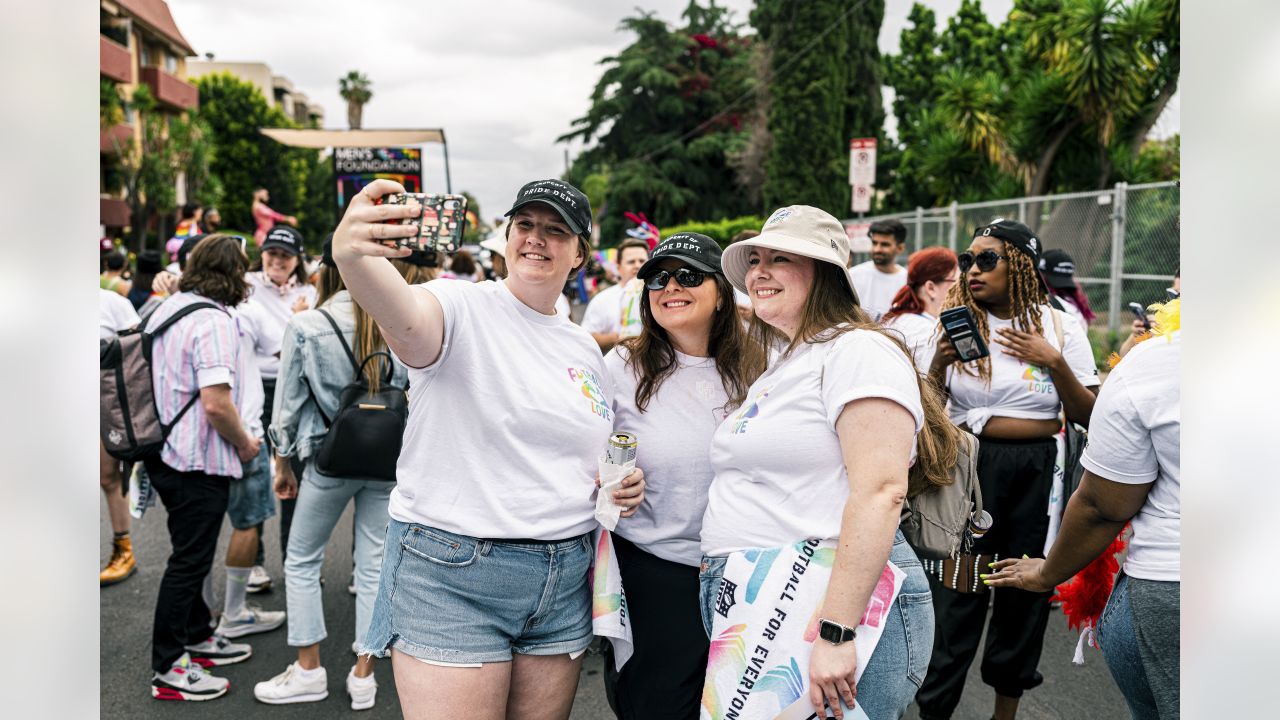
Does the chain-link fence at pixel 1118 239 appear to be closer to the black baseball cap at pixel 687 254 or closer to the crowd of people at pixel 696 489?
the black baseball cap at pixel 687 254

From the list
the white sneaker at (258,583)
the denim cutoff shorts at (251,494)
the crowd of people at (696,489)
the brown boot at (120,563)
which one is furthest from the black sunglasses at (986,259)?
the brown boot at (120,563)

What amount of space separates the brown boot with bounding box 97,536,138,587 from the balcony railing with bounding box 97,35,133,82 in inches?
1518

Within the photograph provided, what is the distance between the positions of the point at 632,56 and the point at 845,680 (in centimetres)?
4513

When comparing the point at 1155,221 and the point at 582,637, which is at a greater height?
the point at 1155,221

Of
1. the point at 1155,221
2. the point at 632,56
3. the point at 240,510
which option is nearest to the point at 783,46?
the point at 632,56

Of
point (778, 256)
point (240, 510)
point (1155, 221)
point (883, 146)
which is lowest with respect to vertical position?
point (240, 510)

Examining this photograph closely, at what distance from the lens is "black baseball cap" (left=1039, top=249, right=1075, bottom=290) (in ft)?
17.9

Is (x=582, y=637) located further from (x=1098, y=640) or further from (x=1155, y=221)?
(x=1155, y=221)

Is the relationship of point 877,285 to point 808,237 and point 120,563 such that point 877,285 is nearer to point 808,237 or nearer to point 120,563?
point 808,237

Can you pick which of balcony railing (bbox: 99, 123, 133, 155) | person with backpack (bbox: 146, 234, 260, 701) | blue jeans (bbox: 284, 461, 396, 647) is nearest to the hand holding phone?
blue jeans (bbox: 284, 461, 396, 647)

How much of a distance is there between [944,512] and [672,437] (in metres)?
0.77

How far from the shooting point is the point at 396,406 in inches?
149

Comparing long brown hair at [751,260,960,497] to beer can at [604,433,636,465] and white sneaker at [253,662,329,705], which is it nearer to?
beer can at [604,433,636,465]
